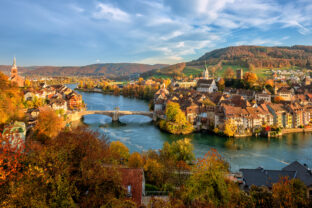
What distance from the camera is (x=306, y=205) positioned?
5.84 m

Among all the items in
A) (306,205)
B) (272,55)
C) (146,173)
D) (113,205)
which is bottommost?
(146,173)

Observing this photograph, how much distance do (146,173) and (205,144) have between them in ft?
35.5

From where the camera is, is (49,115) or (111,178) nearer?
(111,178)

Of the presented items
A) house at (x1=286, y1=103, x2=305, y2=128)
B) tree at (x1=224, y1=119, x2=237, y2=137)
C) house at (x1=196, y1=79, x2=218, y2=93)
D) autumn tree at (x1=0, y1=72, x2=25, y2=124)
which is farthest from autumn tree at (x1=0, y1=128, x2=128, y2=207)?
house at (x1=196, y1=79, x2=218, y2=93)

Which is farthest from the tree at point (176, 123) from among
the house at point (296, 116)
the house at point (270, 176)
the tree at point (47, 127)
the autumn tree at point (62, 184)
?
the autumn tree at point (62, 184)

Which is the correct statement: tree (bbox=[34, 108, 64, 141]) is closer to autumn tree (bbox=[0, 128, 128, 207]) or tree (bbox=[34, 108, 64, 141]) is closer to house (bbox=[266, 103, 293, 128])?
autumn tree (bbox=[0, 128, 128, 207])

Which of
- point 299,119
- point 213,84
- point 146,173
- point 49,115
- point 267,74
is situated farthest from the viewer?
point 267,74

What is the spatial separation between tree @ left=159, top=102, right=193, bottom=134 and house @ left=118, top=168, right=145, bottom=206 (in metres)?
17.0

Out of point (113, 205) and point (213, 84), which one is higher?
point (213, 84)

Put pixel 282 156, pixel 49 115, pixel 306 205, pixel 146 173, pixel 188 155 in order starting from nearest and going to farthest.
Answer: pixel 306 205, pixel 146 173, pixel 188 155, pixel 49 115, pixel 282 156

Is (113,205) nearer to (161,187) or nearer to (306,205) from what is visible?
(306,205)

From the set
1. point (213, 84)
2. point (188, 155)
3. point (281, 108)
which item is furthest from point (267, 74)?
point (188, 155)

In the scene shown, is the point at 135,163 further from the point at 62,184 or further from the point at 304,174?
the point at 304,174

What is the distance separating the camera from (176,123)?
25.7 metres
